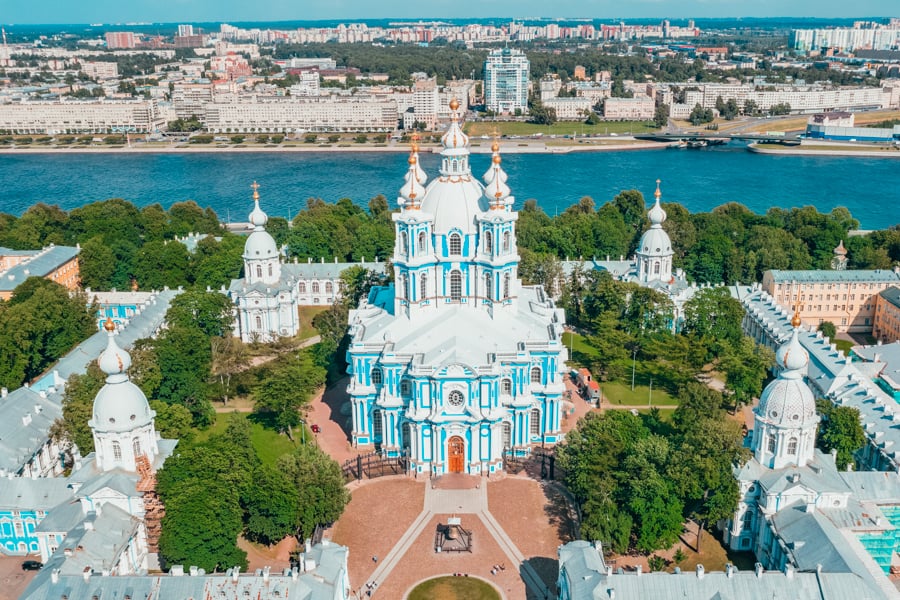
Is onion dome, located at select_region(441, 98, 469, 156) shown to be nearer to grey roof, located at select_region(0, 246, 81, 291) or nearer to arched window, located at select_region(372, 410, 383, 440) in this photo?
arched window, located at select_region(372, 410, 383, 440)

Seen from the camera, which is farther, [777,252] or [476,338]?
[777,252]

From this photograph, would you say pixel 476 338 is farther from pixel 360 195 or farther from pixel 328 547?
pixel 360 195

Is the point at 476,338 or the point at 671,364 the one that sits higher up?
the point at 476,338

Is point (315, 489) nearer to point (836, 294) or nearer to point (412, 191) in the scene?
point (412, 191)

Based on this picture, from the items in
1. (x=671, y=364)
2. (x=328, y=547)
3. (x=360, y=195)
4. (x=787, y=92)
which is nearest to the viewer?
(x=328, y=547)

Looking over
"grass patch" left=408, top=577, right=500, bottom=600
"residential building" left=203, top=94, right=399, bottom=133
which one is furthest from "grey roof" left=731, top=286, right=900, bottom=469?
"residential building" left=203, top=94, right=399, bottom=133

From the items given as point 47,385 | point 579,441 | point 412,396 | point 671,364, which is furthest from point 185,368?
point 671,364

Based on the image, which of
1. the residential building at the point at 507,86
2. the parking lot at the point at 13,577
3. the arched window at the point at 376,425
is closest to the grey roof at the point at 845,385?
the arched window at the point at 376,425
